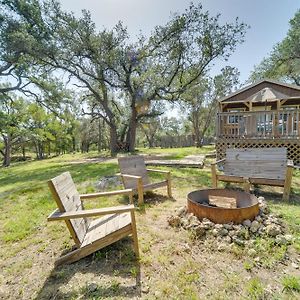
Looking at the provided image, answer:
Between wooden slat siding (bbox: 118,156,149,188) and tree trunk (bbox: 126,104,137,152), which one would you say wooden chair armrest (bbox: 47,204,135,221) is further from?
tree trunk (bbox: 126,104,137,152)

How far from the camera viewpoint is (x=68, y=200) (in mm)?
2625

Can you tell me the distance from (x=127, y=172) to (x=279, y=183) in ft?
11.4

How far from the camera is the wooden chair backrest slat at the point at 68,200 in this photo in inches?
92.9

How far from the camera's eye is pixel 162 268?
240 cm

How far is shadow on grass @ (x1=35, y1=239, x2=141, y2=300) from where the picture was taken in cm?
205

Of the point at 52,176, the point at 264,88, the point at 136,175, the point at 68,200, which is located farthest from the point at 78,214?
the point at 264,88

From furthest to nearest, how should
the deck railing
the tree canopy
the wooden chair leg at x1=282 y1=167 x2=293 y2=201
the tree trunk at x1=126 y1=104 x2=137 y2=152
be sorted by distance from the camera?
1. the tree trunk at x1=126 y1=104 x2=137 y2=152
2. the tree canopy
3. the deck railing
4. the wooden chair leg at x1=282 y1=167 x2=293 y2=201

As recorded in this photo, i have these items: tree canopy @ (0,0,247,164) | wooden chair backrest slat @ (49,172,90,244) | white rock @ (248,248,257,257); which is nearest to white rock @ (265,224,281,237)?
white rock @ (248,248,257,257)

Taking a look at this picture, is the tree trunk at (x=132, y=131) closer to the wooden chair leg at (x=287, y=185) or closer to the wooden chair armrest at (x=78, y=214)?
the wooden chair leg at (x=287, y=185)

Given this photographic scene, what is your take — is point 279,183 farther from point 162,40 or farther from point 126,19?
point 126,19

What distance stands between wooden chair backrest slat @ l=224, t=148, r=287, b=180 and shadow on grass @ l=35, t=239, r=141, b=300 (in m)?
3.87

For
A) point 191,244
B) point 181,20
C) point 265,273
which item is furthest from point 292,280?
point 181,20

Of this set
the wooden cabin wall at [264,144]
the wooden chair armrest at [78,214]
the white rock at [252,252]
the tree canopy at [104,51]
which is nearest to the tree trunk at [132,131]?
the tree canopy at [104,51]

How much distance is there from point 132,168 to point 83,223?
240 cm
